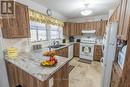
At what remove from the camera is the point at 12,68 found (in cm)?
166

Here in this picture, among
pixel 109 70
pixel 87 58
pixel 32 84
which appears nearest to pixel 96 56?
pixel 87 58

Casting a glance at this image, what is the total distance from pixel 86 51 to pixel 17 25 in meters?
3.51

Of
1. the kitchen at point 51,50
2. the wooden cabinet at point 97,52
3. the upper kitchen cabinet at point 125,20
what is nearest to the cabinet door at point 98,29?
the kitchen at point 51,50

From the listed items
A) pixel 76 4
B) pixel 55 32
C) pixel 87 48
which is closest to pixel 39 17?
pixel 76 4

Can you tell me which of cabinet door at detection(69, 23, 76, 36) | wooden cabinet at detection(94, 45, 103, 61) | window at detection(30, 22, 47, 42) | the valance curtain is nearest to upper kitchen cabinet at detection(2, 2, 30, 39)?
the valance curtain

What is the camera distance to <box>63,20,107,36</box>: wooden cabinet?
421 cm

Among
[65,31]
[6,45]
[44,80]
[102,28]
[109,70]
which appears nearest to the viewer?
[44,80]

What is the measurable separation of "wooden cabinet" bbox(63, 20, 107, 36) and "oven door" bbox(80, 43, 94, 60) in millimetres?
802

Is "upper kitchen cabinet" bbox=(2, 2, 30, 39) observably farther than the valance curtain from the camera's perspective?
No

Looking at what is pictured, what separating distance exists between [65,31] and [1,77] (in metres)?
3.78

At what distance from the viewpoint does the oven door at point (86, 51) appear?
4.28 meters

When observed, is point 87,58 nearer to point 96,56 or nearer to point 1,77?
point 96,56

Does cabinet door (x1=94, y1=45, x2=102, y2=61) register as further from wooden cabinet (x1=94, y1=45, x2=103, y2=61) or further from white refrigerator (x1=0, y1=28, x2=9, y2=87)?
white refrigerator (x1=0, y1=28, x2=9, y2=87)

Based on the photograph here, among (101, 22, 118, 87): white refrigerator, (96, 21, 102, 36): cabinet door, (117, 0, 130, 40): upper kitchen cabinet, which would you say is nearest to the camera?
(117, 0, 130, 40): upper kitchen cabinet
